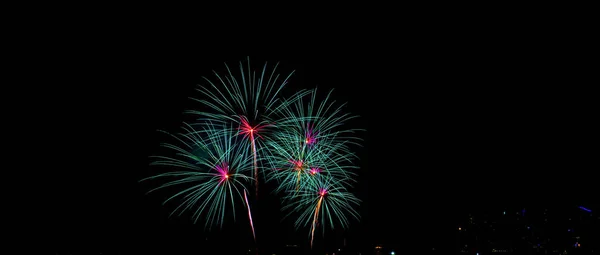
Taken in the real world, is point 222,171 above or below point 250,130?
below

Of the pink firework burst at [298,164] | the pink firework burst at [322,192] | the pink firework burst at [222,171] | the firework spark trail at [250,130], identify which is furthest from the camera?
the pink firework burst at [322,192]

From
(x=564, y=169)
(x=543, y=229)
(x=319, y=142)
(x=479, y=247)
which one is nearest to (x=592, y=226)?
(x=543, y=229)

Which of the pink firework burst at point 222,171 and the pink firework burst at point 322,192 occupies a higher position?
the pink firework burst at point 222,171

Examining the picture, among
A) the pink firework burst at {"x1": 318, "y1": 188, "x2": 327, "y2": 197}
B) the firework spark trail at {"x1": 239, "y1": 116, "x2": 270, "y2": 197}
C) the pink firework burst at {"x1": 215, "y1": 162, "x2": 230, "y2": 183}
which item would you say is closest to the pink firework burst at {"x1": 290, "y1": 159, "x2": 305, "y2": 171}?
the firework spark trail at {"x1": 239, "y1": 116, "x2": 270, "y2": 197}

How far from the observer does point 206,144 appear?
10.5 metres

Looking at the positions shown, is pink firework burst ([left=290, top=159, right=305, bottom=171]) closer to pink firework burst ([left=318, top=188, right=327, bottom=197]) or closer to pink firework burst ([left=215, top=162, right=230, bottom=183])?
pink firework burst ([left=318, top=188, right=327, bottom=197])

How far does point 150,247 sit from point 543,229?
64.7 ft

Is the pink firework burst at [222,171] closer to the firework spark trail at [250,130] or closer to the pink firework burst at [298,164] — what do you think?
the firework spark trail at [250,130]

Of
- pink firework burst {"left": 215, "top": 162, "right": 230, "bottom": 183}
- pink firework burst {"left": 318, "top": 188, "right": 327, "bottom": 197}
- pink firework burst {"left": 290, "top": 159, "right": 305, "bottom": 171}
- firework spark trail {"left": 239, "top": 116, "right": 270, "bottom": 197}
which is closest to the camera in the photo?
firework spark trail {"left": 239, "top": 116, "right": 270, "bottom": 197}

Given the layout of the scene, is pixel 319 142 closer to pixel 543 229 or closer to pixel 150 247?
pixel 543 229

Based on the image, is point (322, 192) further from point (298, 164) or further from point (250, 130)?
point (250, 130)

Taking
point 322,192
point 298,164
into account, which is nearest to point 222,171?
point 298,164

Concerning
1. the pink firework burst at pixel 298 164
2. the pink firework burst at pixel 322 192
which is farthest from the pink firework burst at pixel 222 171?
the pink firework burst at pixel 322 192

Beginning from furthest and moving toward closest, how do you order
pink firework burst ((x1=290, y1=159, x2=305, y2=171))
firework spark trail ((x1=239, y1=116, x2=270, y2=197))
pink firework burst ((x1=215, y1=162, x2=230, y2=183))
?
pink firework burst ((x1=290, y1=159, x2=305, y2=171)) < pink firework burst ((x1=215, y1=162, x2=230, y2=183)) < firework spark trail ((x1=239, y1=116, x2=270, y2=197))
